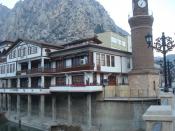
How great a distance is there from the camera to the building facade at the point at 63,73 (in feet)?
128

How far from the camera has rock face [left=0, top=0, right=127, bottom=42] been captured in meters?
103

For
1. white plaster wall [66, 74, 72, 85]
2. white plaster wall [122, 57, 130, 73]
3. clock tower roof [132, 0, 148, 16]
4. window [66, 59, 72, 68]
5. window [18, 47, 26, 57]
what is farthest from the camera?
window [18, 47, 26, 57]

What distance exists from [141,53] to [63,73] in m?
13.6

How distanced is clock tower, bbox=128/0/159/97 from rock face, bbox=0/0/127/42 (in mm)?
50664

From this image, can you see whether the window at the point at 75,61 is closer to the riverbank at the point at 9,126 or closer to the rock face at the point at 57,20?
the riverbank at the point at 9,126

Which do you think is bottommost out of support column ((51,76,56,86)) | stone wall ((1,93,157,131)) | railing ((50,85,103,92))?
stone wall ((1,93,157,131))

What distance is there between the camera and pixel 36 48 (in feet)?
155

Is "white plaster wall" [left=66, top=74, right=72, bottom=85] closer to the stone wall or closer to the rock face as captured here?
the stone wall

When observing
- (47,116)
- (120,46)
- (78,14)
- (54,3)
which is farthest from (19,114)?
(54,3)

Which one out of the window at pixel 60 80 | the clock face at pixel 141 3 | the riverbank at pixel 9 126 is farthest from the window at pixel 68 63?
the clock face at pixel 141 3

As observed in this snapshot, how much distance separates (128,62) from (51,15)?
7297 centimetres

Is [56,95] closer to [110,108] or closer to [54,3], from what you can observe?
[110,108]

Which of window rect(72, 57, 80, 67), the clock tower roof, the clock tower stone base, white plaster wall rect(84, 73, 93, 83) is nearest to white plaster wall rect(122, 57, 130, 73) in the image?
the clock tower stone base

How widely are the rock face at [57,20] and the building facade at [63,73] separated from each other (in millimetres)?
44398
